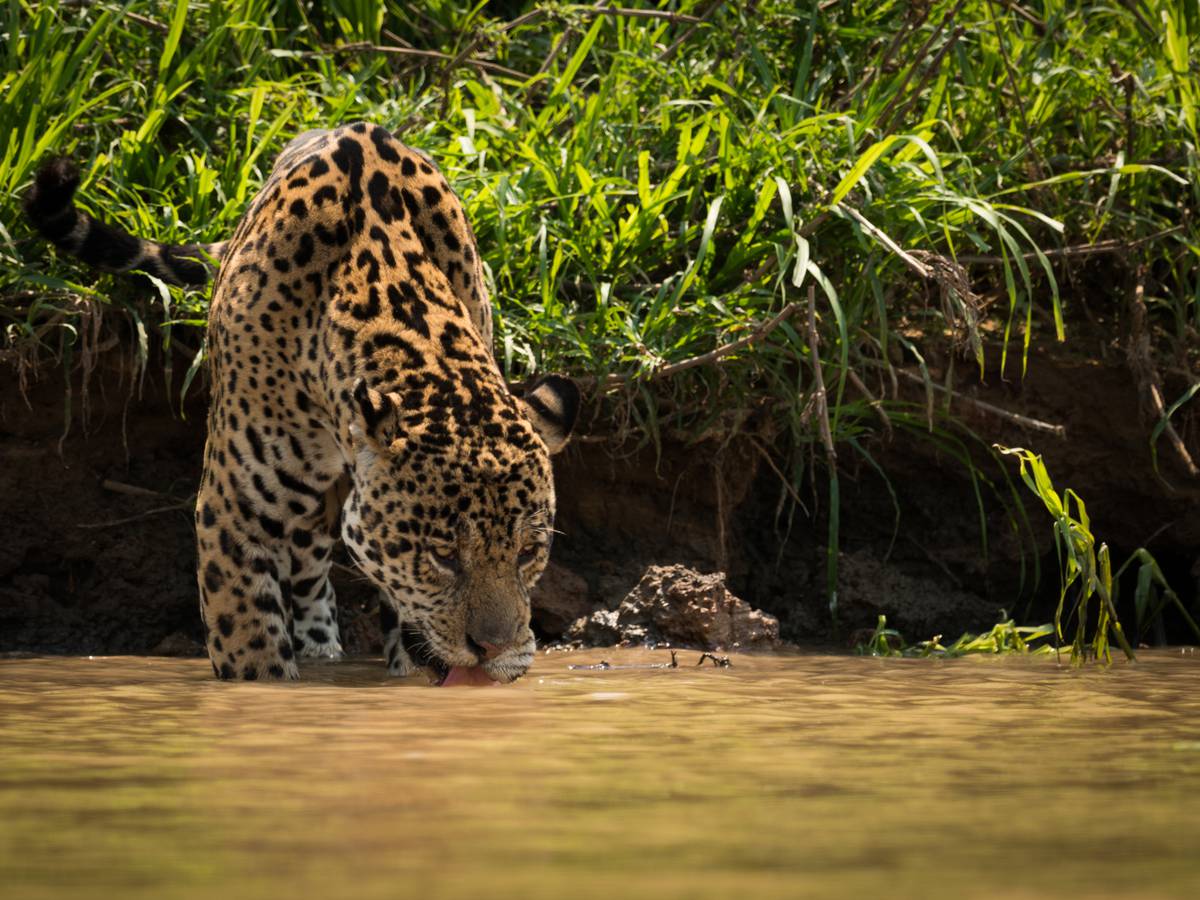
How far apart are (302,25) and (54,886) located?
5.68 meters

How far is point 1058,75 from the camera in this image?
21.1ft

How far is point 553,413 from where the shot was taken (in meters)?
4.59

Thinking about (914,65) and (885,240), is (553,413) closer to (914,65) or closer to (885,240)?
(885,240)

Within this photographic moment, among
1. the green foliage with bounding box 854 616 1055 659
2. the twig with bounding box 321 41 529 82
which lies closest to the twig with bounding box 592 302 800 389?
the green foliage with bounding box 854 616 1055 659

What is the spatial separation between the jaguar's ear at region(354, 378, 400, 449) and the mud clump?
1.53 metres

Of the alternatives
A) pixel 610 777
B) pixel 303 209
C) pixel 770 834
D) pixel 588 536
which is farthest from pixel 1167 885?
pixel 588 536

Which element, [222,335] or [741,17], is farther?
[741,17]

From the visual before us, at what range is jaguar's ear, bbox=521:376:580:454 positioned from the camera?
459 centimetres

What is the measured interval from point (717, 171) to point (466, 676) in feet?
8.03

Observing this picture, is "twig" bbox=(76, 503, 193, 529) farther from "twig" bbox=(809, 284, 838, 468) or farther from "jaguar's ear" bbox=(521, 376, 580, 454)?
"twig" bbox=(809, 284, 838, 468)

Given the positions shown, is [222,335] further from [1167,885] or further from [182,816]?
[1167,885]

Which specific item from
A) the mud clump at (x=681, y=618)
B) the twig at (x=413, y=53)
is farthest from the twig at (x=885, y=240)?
the twig at (x=413, y=53)

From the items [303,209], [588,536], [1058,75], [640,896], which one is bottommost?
[640,896]

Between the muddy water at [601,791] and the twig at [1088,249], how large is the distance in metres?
2.19
